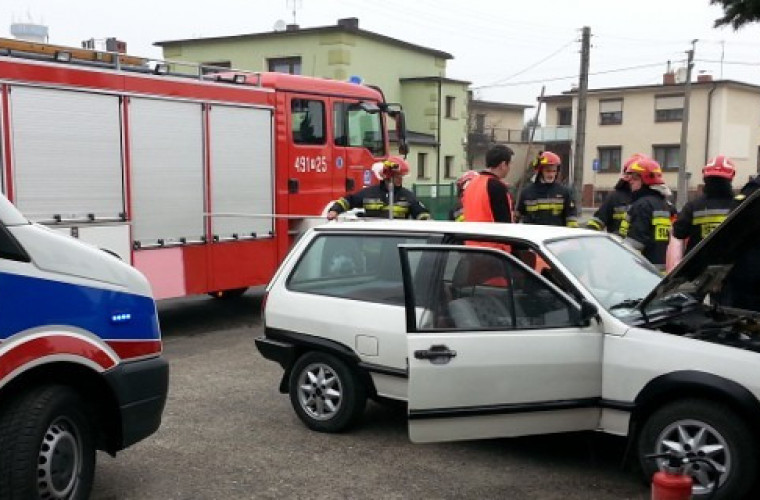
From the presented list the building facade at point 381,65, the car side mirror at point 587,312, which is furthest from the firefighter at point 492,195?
the building facade at point 381,65

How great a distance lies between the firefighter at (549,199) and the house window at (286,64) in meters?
25.3

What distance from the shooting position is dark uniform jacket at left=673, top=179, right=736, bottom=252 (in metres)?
6.11

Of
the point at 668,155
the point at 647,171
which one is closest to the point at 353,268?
the point at 647,171

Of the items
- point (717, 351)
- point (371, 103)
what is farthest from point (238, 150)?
point (717, 351)

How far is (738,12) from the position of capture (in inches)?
358

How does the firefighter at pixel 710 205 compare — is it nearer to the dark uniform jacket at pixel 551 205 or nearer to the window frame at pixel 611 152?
the dark uniform jacket at pixel 551 205

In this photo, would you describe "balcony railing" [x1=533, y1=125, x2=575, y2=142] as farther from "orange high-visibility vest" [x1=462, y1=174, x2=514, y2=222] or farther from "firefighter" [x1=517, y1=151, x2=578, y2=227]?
"orange high-visibility vest" [x1=462, y1=174, x2=514, y2=222]

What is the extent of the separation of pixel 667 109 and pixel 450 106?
16192 millimetres

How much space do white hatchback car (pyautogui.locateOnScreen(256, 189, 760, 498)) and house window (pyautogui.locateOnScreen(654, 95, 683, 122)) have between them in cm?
4478

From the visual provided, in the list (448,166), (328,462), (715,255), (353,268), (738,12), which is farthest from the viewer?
(448,166)

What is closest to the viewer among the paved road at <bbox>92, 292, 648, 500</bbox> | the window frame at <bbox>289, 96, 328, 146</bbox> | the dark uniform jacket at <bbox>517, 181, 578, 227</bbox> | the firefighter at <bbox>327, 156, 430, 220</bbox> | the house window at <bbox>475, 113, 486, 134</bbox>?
the paved road at <bbox>92, 292, 648, 500</bbox>

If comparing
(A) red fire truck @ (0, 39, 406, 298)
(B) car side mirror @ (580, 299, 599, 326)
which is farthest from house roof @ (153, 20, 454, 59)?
(B) car side mirror @ (580, 299, 599, 326)

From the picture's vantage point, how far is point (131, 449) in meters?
4.98

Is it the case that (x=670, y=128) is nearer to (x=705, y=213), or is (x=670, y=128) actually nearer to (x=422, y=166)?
(x=422, y=166)
